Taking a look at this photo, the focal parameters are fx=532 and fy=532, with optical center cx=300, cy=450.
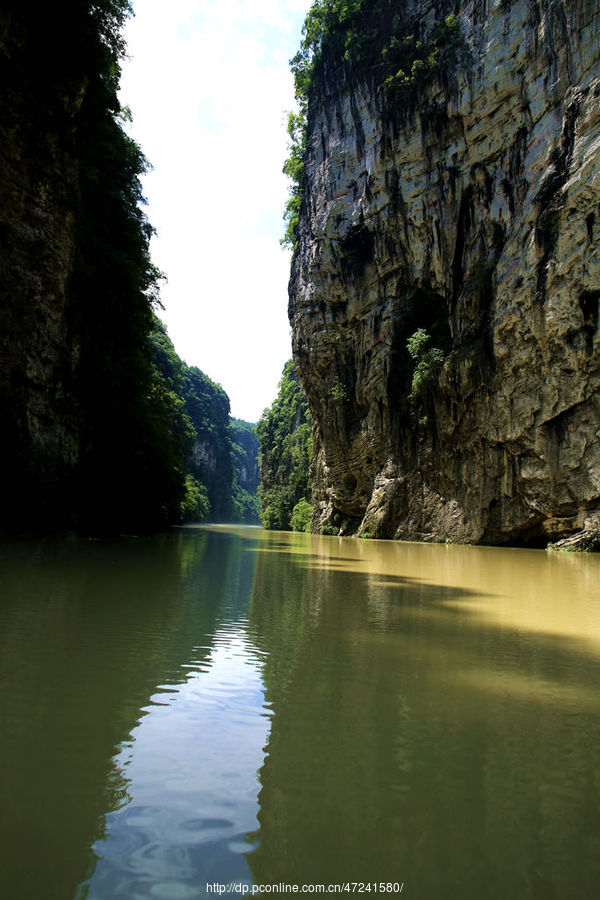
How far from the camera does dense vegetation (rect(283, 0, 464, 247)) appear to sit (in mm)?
23219

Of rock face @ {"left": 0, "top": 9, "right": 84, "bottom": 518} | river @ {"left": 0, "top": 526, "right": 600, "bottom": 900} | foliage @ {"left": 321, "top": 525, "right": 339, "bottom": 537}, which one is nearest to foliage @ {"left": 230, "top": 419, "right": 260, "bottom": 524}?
foliage @ {"left": 321, "top": 525, "right": 339, "bottom": 537}

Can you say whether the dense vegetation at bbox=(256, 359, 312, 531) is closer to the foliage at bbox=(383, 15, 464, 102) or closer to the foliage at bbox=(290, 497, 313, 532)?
the foliage at bbox=(290, 497, 313, 532)

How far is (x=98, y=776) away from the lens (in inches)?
75.6

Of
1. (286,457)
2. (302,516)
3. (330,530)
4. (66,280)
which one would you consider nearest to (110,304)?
(66,280)

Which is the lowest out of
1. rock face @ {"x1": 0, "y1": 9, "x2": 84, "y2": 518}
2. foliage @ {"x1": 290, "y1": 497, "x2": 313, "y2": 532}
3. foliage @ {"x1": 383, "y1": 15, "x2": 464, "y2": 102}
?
foliage @ {"x1": 290, "y1": 497, "x2": 313, "y2": 532}

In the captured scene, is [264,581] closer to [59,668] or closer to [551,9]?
[59,668]

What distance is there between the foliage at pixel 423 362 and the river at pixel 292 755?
63.7 feet

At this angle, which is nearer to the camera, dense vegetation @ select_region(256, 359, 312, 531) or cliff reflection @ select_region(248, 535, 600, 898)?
cliff reflection @ select_region(248, 535, 600, 898)

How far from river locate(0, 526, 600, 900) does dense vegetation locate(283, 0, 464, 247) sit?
86.2ft

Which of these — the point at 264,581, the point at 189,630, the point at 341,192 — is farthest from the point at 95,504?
the point at 341,192

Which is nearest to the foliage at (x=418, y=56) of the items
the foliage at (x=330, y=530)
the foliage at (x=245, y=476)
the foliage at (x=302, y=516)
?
the foliage at (x=330, y=530)

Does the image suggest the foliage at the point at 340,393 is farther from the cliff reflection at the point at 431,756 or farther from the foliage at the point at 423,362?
the cliff reflection at the point at 431,756

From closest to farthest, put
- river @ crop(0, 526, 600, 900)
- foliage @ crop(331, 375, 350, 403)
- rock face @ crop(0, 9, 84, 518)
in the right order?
river @ crop(0, 526, 600, 900) → rock face @ crop(0, 9, 84, 518) → foliage @ crop(331, 375, 350, 403)

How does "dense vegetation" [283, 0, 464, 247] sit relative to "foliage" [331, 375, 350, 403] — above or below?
above
